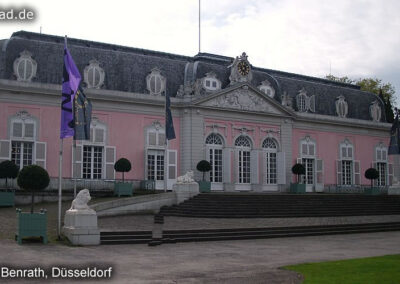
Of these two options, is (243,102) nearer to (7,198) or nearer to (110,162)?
(110,162)

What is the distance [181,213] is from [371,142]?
21.4 meters

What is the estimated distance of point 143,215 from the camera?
896 inches

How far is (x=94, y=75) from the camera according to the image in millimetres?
29547

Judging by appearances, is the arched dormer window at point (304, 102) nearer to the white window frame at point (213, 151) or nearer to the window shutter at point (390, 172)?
the white window frame at point (213, 151)

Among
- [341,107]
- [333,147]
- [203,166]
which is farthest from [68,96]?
[341,107]

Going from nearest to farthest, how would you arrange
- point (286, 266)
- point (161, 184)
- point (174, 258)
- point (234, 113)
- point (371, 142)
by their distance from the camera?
point (286, 266)
point (174, 258)
point (161, 184)
point (234, 113)
point (371, 142)

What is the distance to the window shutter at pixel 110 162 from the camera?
29.1 meters

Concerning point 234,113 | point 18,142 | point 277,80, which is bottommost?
point 18,142

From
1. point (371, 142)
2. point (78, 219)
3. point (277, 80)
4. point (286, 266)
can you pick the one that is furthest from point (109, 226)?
point (371, 142)

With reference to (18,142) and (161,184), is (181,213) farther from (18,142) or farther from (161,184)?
(18,142)

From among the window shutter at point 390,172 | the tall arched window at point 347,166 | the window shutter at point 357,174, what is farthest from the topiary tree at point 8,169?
the window shutter at point 390,172

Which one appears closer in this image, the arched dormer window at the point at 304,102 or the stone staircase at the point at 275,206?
the stone staircase at the point at 275,206

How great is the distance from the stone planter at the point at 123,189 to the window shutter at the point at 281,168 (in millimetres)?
11081

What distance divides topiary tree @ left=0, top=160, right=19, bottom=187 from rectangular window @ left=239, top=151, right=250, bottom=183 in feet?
44.8
